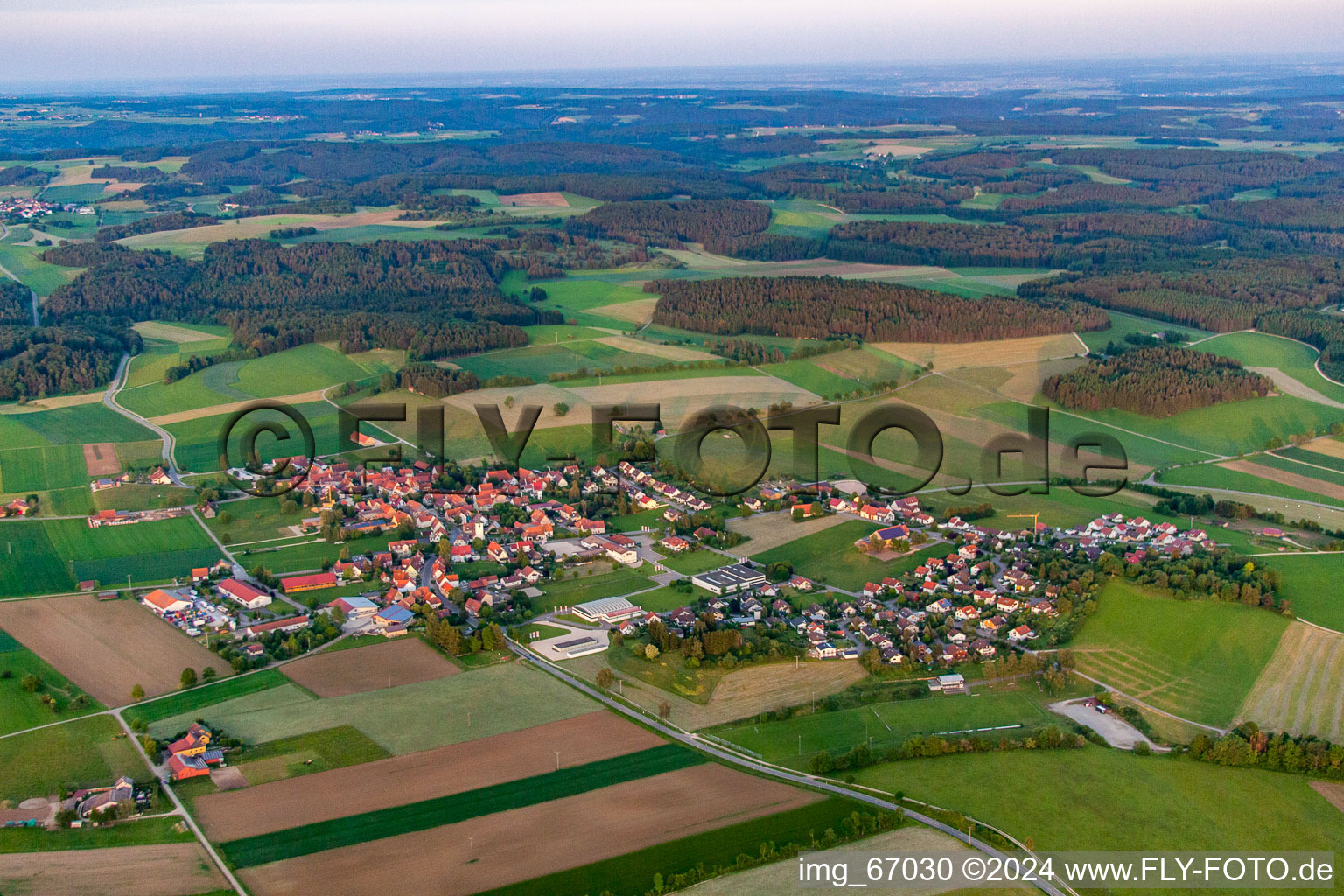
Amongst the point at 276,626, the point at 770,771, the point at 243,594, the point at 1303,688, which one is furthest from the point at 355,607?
the point at 1303,688

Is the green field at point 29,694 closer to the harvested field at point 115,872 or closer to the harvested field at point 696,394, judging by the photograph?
the harvested field at point 115,872

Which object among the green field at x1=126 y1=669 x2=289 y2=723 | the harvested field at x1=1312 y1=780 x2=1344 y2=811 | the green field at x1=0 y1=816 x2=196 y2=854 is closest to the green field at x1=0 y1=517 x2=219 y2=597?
the green field at x1=126 y1=669 x2=289 y2=723

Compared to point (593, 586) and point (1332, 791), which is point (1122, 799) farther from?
point (593, 586)

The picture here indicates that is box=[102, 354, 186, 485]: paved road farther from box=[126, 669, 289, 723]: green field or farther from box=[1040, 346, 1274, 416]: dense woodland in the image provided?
box=[1040, 346, 1274, 416]: dense woodland

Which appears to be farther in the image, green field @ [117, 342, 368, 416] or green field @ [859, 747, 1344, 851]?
green field @ [117, 342, 368, 416]

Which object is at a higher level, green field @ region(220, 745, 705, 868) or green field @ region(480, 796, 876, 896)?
green field @ region(220, 745, 705, 868)

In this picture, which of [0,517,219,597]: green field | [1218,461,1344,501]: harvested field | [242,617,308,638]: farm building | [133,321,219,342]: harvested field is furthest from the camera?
[133,321,219,342]: harvested field
